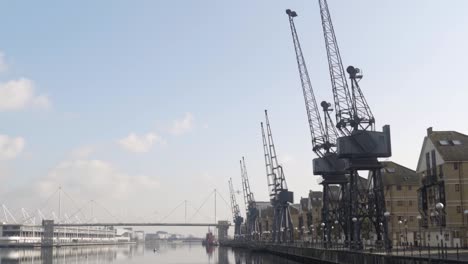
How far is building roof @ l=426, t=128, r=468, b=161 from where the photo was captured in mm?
86375

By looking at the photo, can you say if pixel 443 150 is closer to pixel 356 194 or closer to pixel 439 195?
pixel 439 195

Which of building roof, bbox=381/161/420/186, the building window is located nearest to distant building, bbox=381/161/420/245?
building roof, bbox=381/161/420/186

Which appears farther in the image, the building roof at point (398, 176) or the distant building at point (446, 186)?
the building roof at point (398, 176)

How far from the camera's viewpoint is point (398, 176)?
124 meters

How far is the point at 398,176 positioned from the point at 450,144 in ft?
115

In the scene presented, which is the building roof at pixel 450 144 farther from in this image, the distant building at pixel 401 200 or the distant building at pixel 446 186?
the distant building at pixel 401 200

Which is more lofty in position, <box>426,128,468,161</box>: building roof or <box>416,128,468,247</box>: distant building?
<box>426,128,468,161</box>: building roof

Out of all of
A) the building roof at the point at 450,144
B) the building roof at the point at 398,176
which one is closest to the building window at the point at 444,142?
the building roof at the point at 450,144

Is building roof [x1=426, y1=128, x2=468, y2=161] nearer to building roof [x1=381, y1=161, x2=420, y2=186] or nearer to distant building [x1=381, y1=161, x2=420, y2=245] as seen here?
building roof [x1=381, y1=161, x2=420, y2=186]

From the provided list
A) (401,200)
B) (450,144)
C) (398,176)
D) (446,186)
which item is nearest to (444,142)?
(450,144)

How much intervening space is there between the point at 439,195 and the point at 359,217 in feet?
42.4

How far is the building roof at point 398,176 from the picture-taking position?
123 m

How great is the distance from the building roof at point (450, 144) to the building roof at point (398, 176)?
27.6 meters

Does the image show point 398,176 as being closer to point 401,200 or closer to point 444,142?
point 401,200
